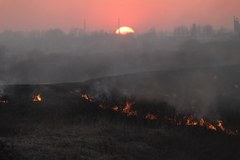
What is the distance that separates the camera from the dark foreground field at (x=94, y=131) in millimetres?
27750

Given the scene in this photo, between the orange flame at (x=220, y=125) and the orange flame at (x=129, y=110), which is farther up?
the orange flame at (x=129, y=110)

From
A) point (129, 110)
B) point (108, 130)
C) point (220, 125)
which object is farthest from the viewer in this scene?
point (129, 110)

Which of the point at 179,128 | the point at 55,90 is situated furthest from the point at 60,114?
the point at 179,128

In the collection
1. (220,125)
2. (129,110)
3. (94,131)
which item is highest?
(129,110)

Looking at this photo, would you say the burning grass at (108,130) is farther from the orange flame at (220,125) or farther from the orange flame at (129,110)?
the orange flame at (220,125)

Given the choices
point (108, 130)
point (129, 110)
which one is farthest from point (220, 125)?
point (108, 130)

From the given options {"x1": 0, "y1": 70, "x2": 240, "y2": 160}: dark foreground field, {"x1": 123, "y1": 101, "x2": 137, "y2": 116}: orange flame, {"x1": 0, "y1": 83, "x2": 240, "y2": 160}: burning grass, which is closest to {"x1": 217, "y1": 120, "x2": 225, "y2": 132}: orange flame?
{"x1": 0, "y1": 83, "x2": 240, "y2": 160}: burning grass

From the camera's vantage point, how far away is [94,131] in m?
33.9

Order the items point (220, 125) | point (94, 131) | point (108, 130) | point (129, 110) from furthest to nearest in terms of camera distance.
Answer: point (129, 110), point (220, 125), point (108, 130), point (94, 131)

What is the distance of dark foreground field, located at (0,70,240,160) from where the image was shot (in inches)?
1093

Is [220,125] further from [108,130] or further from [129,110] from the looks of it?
[108,130]

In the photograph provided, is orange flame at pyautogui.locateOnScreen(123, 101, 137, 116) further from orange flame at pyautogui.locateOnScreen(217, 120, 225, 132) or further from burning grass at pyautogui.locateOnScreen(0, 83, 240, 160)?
orange flame at pyautogui.locateOnScreen(217, 120, 225, 132)

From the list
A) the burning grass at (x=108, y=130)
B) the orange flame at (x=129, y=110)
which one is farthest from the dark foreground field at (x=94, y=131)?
the orange flame at (x=129, y=110)

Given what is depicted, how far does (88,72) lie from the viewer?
104 metres
